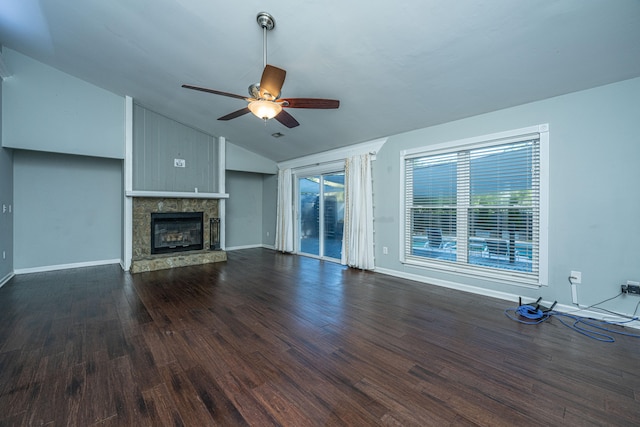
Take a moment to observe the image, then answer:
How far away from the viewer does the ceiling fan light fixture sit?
7.76 feet

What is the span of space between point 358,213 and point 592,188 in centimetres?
314

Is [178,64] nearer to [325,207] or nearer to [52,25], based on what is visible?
[52,25]

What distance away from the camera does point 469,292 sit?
12.0 ft

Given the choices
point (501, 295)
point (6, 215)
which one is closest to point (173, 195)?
point (6, 215)

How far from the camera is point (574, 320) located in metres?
2.75

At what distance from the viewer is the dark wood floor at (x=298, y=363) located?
1.49 meters

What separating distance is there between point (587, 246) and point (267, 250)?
6.29m

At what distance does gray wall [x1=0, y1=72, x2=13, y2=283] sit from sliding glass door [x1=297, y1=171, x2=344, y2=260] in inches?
203

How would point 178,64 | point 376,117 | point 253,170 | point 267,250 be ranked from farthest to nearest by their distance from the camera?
point 267,250 < point 253,170 < point 376,117 < point 178,64

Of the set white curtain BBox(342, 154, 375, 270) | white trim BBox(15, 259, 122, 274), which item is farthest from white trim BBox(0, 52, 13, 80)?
white curtain BBox(342, 154, 375, 270)

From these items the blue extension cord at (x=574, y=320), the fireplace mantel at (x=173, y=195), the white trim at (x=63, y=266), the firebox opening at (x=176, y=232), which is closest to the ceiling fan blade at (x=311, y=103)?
the blue extension cord at (x=574, y=320)

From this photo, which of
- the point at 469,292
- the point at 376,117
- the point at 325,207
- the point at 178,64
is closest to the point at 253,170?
the point at 325,207

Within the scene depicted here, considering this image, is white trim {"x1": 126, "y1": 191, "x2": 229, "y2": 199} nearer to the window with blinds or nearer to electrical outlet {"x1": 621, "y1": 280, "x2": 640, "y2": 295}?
the window with blinds

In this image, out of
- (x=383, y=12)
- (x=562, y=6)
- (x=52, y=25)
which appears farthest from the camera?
(x=52, y=25)
